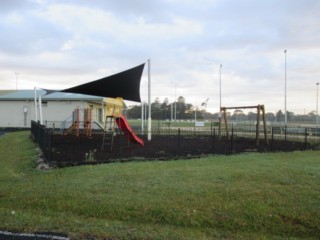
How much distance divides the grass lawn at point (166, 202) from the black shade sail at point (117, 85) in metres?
4.89

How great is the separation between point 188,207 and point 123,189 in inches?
60.7

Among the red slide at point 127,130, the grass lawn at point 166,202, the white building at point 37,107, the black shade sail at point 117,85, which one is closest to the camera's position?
the grass lawn at point 166,202

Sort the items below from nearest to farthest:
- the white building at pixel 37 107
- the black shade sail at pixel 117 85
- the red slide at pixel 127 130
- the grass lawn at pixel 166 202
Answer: the grass lawn at pixel 166 202, the black shade sail at pixel 117 85, the red slide at pixel 127 130, the white building at pixel 37 107

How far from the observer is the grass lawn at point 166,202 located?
15.4 feet

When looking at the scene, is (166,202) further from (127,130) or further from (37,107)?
(37,107)

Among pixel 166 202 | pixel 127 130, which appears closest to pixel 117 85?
pixel 127 130

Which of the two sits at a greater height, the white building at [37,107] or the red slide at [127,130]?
the white building at [37,107]

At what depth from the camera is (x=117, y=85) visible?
13266 millimetres

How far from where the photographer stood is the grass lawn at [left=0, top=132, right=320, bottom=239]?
468 cm

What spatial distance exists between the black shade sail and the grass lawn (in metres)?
4.89

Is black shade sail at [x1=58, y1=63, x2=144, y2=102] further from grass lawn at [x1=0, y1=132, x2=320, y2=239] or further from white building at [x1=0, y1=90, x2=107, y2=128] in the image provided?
white building at [x1=0, y1=90, x2=107, y2=128]

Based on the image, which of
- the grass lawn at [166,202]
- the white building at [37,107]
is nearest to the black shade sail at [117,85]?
the grass lawn at [166,202]

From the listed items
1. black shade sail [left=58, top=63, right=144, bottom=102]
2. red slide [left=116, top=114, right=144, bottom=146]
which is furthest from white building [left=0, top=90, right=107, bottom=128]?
black shade sail [left=58, top=63, right=144, bottom=102]

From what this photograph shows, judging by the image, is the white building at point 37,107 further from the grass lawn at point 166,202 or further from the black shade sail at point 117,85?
the grass lawn at point 166,202
